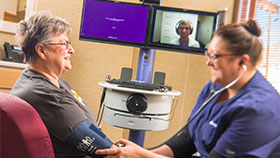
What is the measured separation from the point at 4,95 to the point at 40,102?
7.5 inches

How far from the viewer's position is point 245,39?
2.98 ft

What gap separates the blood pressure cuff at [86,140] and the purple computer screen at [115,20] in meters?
1.20

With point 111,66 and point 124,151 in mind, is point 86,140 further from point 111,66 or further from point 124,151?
point 111,66

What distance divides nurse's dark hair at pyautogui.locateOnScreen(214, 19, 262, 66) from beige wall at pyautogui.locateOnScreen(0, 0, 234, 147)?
2.01 metres

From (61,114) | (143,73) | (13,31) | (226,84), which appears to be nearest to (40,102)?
(61,114)

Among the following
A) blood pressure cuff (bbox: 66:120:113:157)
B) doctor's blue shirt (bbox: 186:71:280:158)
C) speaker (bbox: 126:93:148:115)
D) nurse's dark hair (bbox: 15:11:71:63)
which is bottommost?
blood pressure cuff (bbox: 66:120:113:157)

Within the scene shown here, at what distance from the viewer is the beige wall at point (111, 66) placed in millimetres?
2934

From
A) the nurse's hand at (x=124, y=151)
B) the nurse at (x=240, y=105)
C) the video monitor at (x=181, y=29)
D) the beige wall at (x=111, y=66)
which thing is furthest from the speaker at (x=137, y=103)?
the beige wall at (x=111, y=66)

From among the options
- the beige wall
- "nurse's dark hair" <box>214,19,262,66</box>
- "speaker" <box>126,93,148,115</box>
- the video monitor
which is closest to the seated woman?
"speaker" <box>126,93,148,115</box>

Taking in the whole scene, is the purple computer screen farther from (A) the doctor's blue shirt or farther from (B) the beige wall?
(A) the doctor's blue shirt

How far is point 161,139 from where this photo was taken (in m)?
3.22

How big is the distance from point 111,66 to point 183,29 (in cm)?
99

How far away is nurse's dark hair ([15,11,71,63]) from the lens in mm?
1432

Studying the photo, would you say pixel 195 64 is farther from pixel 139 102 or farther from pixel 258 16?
pixel 139 102
